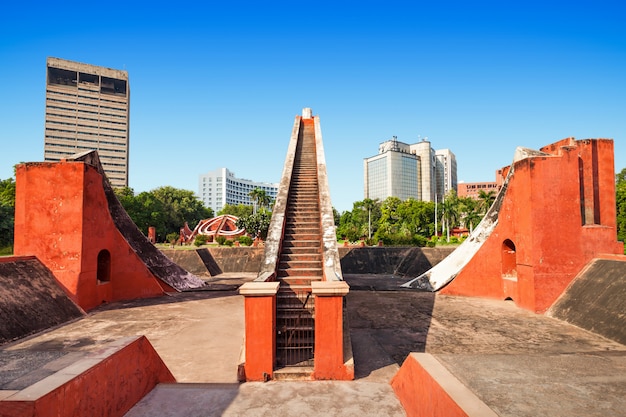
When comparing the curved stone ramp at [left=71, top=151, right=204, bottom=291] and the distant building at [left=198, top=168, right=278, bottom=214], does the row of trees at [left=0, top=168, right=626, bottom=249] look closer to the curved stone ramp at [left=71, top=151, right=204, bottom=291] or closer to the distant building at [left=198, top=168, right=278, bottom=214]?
the curved stone ramp at [left=71, top=151, right=204, bottom=291]

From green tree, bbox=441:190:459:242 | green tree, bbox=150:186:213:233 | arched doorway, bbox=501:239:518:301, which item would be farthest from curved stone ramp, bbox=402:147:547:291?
green tree, bbox=150:186:213:233

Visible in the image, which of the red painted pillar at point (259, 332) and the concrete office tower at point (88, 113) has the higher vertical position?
the concrete office tower at point (88, 113)

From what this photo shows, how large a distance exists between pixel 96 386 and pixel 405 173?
408 feet

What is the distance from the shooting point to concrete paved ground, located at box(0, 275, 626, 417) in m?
3.57

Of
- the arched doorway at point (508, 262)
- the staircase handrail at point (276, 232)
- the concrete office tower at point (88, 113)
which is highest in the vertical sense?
the concrete office tower at point (88, 113)

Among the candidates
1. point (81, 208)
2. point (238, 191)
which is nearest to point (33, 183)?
point (81, 208)

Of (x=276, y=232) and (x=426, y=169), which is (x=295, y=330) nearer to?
(x=276, y=232)

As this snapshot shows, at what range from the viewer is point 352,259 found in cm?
2178

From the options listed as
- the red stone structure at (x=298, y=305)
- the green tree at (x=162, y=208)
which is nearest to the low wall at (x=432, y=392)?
the red stone structure at (x=298, y=305)

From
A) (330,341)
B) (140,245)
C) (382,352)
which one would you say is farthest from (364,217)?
(330,341)

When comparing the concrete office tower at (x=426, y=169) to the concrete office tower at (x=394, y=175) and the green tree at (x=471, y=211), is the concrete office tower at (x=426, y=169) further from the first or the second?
the green tree at (x=471, y=211)

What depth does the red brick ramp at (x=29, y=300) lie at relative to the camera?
7.86 metres

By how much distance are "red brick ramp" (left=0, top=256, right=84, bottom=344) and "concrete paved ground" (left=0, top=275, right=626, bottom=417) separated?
51 centimetres

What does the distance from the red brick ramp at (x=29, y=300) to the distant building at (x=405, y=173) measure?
11406 cm
